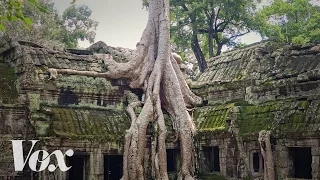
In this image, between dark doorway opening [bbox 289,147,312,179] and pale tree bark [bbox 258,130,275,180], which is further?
dark doorway opening [bbox 289,147,312,179]

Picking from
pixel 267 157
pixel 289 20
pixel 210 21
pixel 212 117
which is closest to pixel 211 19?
pixel 210 21

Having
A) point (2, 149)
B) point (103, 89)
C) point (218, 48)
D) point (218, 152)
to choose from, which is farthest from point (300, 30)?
point (2, 149)

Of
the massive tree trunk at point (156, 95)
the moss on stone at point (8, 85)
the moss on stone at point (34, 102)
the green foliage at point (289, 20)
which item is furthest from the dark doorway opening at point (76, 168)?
the green foliage at point (289, 20)

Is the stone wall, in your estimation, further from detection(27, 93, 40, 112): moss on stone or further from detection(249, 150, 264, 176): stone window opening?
detection(27, 93, 40, 112): moss on stone

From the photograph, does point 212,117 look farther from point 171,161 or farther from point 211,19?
point 211,19

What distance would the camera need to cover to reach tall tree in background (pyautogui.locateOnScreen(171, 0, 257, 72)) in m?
26.8

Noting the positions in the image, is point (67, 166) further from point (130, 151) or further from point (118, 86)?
point (118, 86)

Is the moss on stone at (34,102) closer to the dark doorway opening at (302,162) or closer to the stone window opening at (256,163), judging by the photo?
the stone window opening at (256,163)

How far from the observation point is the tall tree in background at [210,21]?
1055 inches

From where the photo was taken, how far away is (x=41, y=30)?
26203 millimetres

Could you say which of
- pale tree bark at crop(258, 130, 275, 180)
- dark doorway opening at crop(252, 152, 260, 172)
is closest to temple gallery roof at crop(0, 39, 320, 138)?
pale tree bark at crop(258, 130, 275, 180)

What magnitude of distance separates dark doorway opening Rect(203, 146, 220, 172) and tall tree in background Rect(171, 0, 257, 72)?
43.2 ft

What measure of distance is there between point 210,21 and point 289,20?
15.5ft

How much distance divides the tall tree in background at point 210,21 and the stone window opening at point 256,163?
1463 centimetres
